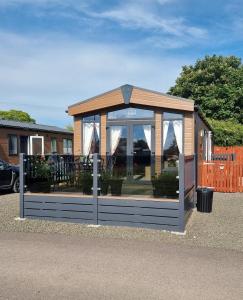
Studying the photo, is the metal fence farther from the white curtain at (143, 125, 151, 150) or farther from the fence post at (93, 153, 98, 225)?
the white curtain at (143, 125, 151, 150)

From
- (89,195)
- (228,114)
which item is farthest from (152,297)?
(228,114)

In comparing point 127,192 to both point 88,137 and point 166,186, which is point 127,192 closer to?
point 166,186

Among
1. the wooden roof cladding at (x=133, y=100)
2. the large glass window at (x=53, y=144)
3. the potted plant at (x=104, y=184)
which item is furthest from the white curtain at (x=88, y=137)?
the large glass window at (x=53, y=144)

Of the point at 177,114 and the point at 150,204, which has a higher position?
the point at 177,114

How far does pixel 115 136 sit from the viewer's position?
13367mm

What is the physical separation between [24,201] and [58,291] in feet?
15.5

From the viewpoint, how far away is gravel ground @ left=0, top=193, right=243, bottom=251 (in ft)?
22.6

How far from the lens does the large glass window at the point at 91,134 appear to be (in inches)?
534

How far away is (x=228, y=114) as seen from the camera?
31.6m

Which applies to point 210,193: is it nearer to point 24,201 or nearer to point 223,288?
point 24,201

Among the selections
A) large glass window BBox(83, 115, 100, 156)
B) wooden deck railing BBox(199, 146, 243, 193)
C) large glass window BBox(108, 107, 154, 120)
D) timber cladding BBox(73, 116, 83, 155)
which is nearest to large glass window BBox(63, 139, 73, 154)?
timber cladding BBox(73, 116, 83, 155)

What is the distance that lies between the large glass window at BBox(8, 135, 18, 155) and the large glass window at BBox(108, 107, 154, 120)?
1005 cm

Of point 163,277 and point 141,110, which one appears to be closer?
point 163,277

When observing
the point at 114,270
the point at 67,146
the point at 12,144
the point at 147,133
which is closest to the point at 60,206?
the point at 114,270
